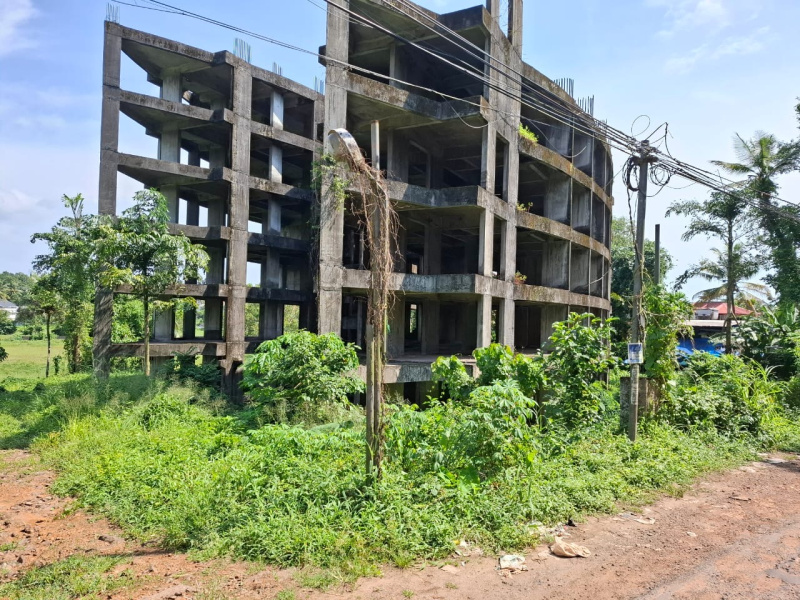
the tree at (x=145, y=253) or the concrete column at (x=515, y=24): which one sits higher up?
the concrete column at (x=515, y=24)

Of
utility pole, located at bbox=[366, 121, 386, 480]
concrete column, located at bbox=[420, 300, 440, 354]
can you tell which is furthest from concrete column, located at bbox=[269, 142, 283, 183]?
utility pole, located at bbox=[366, 121, 386, 480]

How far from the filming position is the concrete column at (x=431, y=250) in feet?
59.3

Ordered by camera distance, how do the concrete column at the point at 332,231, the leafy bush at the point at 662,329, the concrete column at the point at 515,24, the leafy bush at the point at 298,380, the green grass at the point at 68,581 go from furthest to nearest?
the concrete column at the point at 515,24, the concrete column at the point at 332,231, the leafy bush at the point at 298,380, the leafy bush at the point at 662,329, the green grass at the point at 68,581

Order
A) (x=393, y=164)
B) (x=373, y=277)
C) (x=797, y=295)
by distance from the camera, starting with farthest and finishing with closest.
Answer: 1. (x=797, y=295)
2. (x=393, y=164)
3. (x=373, y=277)

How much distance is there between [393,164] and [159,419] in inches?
424

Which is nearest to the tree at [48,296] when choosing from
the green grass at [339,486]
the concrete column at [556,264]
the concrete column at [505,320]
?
the green grass at [339,486]

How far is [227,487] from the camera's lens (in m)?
5.53

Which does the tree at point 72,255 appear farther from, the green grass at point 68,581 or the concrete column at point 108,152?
the green grass at point 68,581

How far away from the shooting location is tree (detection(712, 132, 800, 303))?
60.9 feet

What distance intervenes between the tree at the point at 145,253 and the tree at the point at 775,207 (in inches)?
787

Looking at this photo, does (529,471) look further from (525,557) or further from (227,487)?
(227,487)

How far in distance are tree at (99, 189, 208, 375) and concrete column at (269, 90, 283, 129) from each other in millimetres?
8190

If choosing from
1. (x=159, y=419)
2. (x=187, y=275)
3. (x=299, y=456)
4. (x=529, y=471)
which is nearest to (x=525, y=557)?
(x=529, y=471)

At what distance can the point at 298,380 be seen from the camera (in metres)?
9.48
